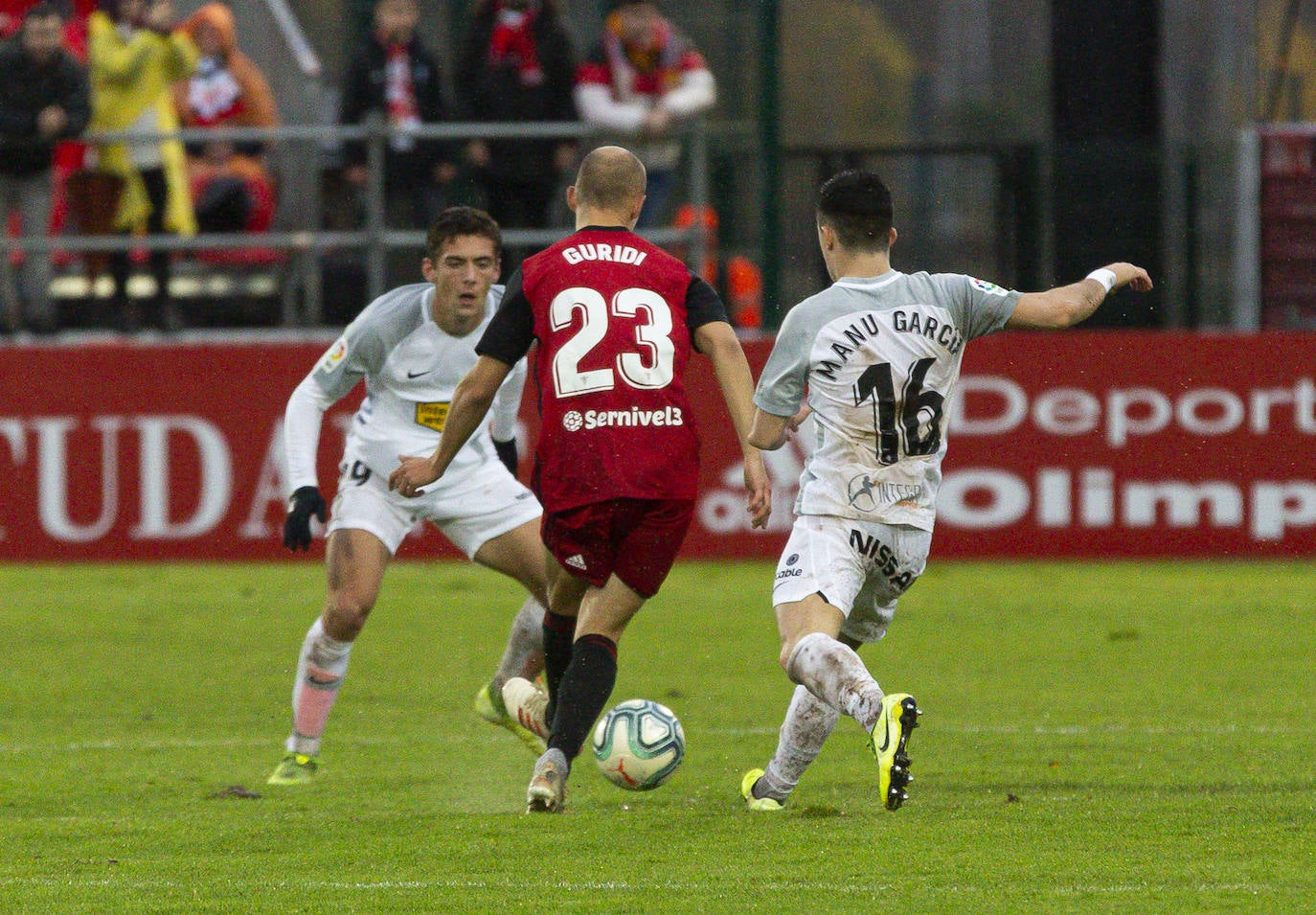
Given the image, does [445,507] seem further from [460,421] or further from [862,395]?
[862,395]

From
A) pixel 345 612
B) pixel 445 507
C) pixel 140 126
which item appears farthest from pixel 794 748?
pixel 140 126

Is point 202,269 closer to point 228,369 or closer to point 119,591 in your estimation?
point 228,369

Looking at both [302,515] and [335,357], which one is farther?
[335,357]

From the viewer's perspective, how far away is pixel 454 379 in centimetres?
807

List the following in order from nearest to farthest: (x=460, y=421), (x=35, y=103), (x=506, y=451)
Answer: (x=460, y=421) < (x=506, y=451) < (x=35, y=103)

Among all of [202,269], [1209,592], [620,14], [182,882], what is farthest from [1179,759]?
[202,269]

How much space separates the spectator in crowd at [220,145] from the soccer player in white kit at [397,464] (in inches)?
272

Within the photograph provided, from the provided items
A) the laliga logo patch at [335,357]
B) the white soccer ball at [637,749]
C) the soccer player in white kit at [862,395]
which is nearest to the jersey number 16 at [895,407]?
the soccer player in white kit at [862,395]

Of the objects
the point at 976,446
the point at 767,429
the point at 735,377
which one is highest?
the point at 735,377

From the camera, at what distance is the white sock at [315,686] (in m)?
7.69

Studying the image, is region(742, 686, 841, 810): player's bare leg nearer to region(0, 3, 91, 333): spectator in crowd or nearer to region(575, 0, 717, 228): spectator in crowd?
region(575, 0, 717, 228): spectator in crowd

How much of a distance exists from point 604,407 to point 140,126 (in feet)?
28.4

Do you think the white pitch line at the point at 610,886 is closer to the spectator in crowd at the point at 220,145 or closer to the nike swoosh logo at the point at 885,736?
the nike swoosh logo at the point at 885,736

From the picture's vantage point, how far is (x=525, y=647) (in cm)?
799
